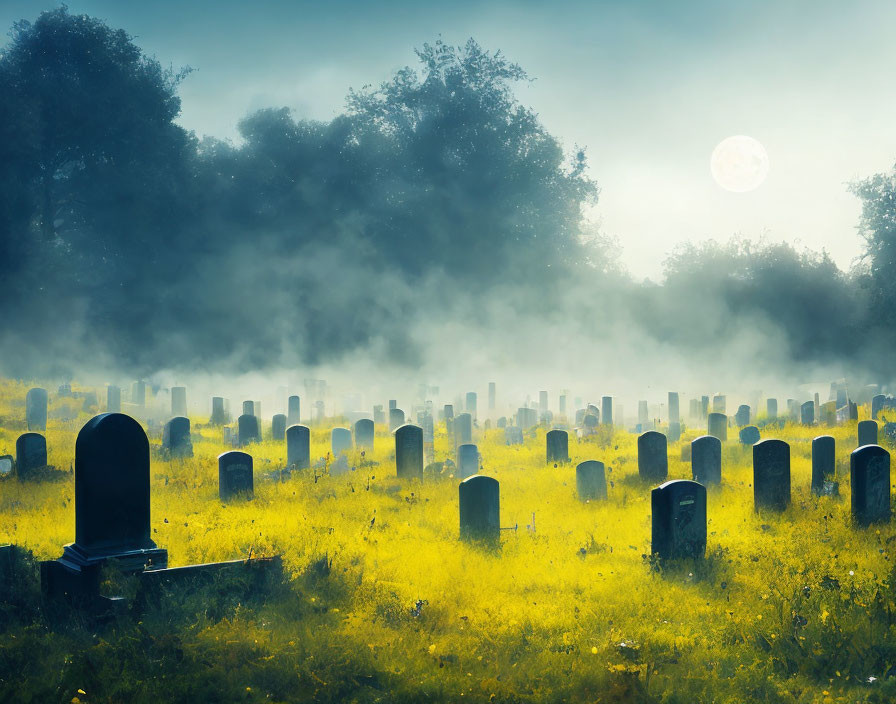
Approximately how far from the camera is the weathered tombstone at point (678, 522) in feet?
27.0

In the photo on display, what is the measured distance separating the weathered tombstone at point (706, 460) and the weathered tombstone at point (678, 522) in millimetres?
4377

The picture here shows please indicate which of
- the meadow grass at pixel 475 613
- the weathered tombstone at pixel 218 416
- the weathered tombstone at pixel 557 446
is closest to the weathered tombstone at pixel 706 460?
the meadow grass at pixel 475 613

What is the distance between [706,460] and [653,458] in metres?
0.90

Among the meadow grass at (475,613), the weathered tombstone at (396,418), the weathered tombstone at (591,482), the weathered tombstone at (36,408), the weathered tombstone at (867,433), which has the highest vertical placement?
the weathered tombstone at (36,408)

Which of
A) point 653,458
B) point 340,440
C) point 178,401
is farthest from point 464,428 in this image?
point 178,401

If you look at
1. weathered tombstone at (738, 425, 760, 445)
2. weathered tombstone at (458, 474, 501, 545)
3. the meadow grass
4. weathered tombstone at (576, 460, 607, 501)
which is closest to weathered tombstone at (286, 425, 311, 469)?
the meadow grass

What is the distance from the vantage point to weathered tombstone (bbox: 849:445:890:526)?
9.58 metres

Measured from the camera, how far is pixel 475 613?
21.9 feet

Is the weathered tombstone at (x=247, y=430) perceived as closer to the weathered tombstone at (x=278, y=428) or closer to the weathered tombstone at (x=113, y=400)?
the weathered tombstone at (x=278, y=428)

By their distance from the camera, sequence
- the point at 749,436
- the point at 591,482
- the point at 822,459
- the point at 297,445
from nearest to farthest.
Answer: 1. the point at 591,482
2. the point at 822,459
3. the point at 297,445
4. the point at 749,436

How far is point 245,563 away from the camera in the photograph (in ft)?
22.9

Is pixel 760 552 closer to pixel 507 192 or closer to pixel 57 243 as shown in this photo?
pixel 507 192

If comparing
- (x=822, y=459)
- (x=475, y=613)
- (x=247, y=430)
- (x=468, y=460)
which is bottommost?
(x=475, y=613)

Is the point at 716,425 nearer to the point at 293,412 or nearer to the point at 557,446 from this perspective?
the point at 557,446
